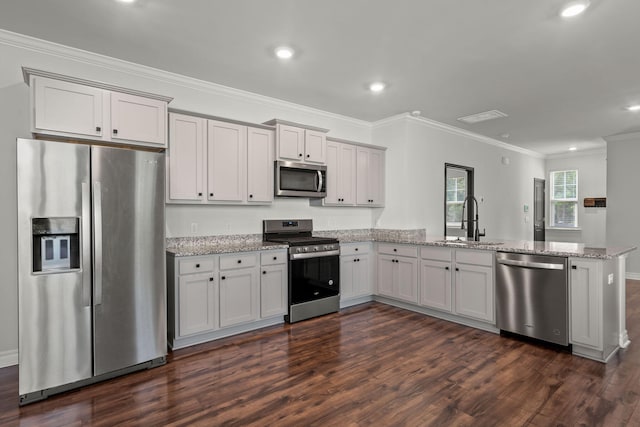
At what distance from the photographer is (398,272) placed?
4.61 meters

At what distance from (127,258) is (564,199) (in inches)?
382

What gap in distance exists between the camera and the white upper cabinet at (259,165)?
13.1ft

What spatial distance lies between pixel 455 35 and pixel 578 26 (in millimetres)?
919

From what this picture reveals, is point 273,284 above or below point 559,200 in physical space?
below

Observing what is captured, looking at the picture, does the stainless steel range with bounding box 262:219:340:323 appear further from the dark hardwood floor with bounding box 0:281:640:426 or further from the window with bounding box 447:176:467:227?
the window with bounding box 447:176:467:227

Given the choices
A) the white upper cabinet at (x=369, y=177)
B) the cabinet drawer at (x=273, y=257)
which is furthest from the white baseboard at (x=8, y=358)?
the white upper cabinet at (x=369, y=177)

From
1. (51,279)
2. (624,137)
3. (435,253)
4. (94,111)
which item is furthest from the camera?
(624,137)

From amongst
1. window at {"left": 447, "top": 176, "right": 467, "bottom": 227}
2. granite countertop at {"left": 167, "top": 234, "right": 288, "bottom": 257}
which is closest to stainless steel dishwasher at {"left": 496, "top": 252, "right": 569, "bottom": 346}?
granite countertop at {"left": 167, "top": 234, "right": 288, "bottom": 257}

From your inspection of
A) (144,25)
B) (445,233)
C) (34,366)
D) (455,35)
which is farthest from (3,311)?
(445,233)

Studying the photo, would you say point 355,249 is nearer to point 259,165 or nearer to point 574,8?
point 259,165

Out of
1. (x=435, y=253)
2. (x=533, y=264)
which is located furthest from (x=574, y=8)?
→ (x=435, y=253)

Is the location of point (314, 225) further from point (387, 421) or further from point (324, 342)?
point (387, 421)

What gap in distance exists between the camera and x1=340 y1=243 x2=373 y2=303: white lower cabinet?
15.0ft

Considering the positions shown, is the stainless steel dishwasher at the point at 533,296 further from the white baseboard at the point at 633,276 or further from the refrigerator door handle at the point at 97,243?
the white baseboard at the point at 633,276
